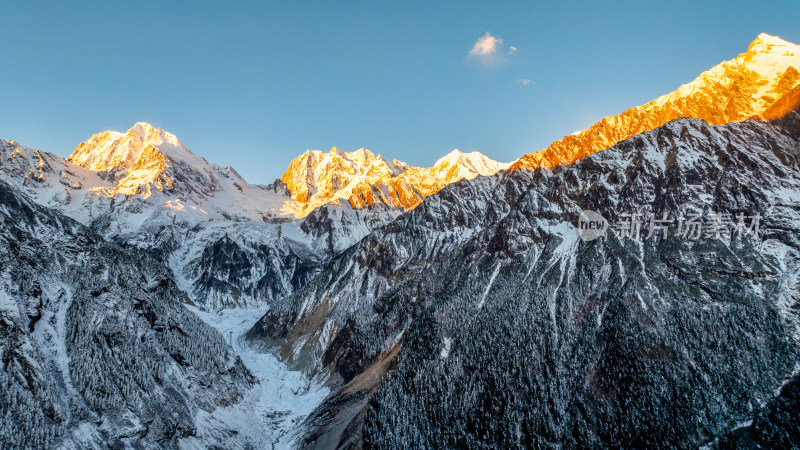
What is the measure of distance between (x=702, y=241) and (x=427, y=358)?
297 feet

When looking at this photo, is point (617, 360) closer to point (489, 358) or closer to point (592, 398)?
point (592, 398)

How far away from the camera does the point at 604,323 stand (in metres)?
124

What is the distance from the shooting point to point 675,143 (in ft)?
600

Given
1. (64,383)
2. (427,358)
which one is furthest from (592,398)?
(64,383)

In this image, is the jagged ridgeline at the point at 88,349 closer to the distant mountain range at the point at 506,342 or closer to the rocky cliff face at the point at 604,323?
the distant mountain range at the point at 506,342

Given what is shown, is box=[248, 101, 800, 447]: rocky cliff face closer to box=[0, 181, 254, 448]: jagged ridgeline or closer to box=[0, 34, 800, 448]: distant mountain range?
box=[0, 34, 800, 448]: distant mountain range
